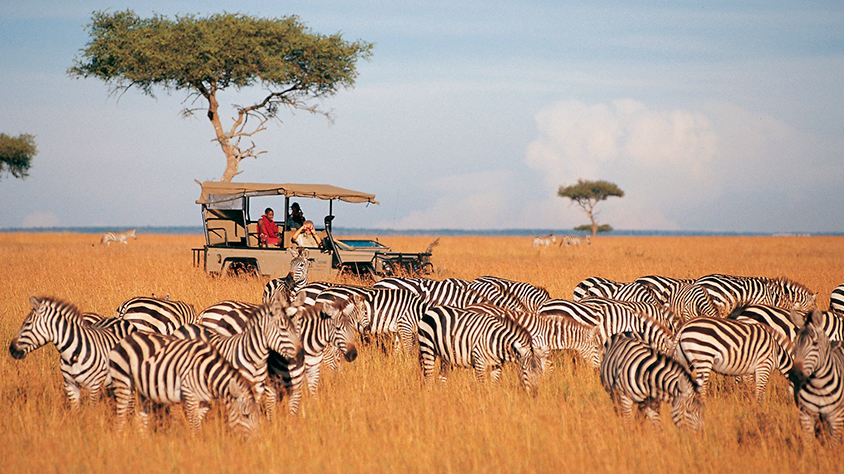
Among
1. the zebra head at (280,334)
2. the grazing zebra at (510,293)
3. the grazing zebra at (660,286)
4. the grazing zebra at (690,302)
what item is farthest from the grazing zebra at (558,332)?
the grazing zebra at (660,286)

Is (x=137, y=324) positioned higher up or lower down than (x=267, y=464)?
higher up

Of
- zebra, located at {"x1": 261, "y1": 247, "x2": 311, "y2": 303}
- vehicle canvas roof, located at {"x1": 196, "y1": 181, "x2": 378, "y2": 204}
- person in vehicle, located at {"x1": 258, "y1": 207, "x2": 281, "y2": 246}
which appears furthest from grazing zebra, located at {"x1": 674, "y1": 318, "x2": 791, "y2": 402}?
person in vehicle, located at {"x1": 258, "y1": 207, "x2": 281, "y2": 246}

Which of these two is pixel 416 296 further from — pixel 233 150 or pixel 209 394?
pixel 233 150

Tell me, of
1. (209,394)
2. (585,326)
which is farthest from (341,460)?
(585,326)

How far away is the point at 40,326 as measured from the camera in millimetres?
6844

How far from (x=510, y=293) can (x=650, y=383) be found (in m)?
5.29

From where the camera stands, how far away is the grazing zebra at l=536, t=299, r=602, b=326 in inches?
369

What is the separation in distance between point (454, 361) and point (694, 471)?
9.65 feet

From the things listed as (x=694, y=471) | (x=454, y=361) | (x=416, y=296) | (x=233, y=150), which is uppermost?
(x=233, y=150)

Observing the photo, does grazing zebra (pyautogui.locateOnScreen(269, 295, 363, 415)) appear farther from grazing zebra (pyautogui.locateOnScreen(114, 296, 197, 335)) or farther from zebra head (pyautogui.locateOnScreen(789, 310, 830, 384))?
zebra head (pyautogui.locateOnScreen(789, 310, 830, 384))

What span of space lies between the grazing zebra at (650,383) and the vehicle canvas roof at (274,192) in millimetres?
10523

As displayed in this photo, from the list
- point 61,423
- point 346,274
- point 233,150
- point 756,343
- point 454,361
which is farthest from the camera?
point 233,150

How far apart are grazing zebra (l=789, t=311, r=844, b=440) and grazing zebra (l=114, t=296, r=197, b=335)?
651 centimetres

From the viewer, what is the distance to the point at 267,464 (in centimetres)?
602
